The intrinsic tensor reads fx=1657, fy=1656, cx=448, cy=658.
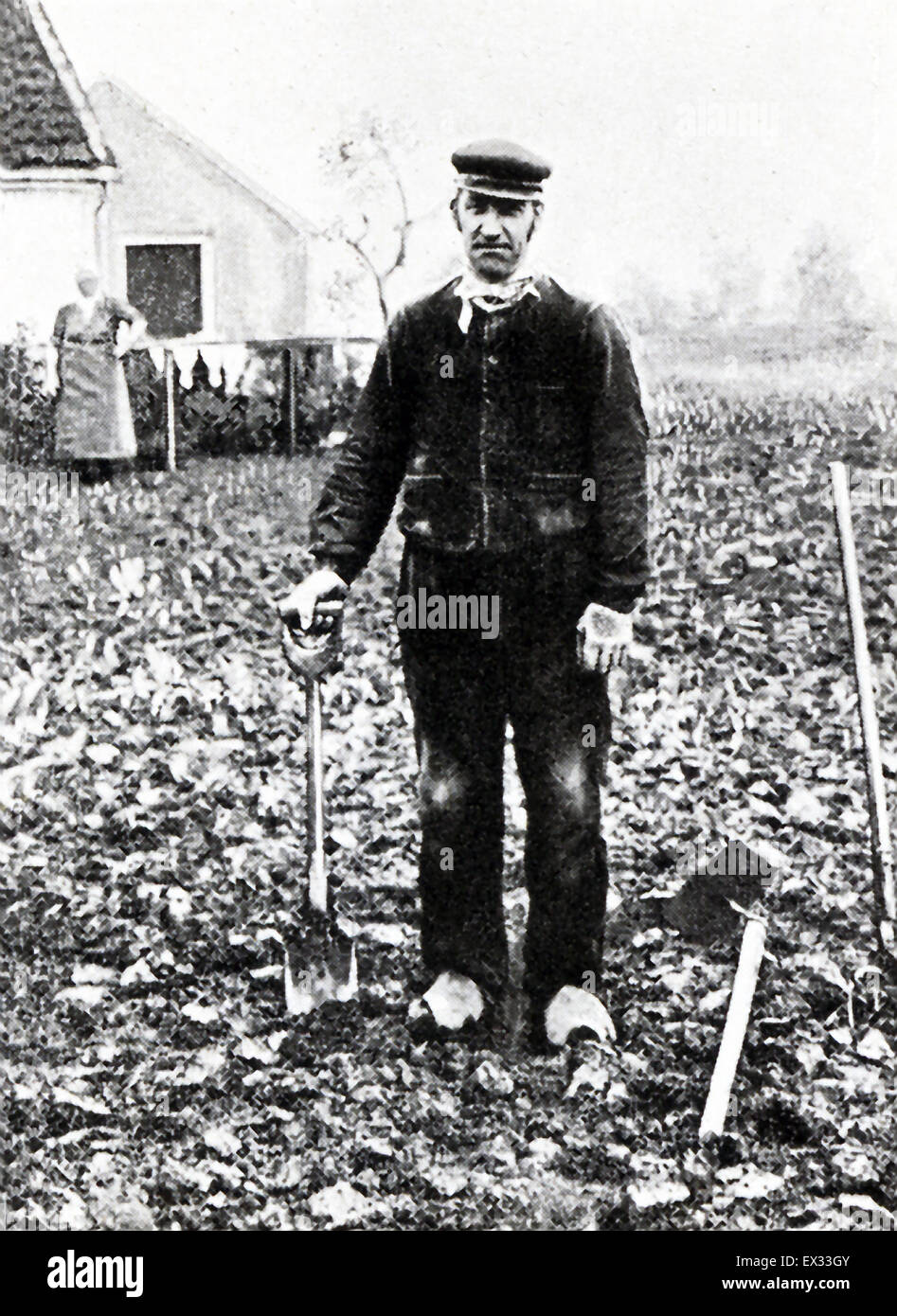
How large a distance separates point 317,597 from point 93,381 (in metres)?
1.17

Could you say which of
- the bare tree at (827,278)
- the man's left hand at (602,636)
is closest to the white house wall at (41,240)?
the man's left hand at (602,636)

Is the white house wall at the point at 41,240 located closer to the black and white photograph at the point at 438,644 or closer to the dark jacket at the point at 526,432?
the black and white photograph at the point at 438,644

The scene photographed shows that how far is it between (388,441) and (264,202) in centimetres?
90

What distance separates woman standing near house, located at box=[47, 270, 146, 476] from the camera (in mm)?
5047

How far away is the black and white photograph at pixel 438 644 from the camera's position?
14.4ft

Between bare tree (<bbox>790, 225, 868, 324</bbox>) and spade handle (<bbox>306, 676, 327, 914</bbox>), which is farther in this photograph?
bare tree (<bbox>790, 225, 868, 324</bbox>)

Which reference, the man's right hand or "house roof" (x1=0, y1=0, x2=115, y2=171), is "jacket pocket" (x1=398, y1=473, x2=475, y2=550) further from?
"house roof" (x1=0, y1=0, x2=115, y2=171)

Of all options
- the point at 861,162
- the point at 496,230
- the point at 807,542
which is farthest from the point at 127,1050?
the point at 861,162

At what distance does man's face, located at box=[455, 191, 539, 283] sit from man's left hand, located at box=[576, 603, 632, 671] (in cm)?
93

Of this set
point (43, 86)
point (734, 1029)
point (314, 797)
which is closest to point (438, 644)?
point (314, 797)

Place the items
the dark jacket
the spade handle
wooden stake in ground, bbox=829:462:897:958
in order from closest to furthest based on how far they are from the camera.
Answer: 1. the dark jacket
2. the spade handle
3. wooden stake in ground, bbox=829:462:897:958

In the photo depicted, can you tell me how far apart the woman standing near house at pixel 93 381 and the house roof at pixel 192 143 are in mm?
504

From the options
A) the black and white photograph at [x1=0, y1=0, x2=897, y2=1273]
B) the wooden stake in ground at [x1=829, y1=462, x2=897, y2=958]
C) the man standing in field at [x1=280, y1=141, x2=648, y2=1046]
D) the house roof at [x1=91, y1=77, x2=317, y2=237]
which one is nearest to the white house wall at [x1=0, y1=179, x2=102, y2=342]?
the black and white photograph at [x1=0, y1=0, x2=897, y2=1273]
